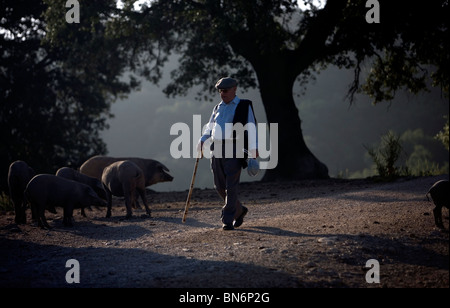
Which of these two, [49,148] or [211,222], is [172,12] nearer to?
[49,148]

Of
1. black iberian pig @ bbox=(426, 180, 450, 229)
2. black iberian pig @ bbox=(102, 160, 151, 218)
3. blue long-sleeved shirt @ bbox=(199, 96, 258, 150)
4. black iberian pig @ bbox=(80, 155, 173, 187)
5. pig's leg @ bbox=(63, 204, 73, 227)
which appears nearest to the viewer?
black iberian pig @ bbox=(426, 180, 450, 229)

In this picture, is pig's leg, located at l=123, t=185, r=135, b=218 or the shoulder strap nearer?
the shoulder strap

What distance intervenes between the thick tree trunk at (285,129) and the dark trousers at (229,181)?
986 cm

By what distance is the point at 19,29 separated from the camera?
21734 mm

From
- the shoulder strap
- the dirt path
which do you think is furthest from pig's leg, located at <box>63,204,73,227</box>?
the shoulder strap

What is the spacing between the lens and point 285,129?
57.5ft

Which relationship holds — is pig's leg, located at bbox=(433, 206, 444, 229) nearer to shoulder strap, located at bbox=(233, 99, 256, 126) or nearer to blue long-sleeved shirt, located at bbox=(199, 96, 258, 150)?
blue long-sleeved shirt, located at bbox=(199, 96, 258, 150)

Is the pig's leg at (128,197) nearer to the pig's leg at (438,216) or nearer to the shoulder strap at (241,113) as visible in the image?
the shoulder strap at (241,113)

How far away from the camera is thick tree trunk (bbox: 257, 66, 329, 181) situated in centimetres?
1709

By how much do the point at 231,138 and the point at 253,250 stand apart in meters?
1.84

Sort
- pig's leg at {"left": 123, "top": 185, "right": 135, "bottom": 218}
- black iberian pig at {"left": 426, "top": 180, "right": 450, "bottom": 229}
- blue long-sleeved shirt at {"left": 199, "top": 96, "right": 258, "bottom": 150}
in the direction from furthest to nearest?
pig's leg at {"left": 123, "top": 185, "right": 135, "bottom": 218} < blue long-sleeved shirt at {"left": 199, "top": 96, "right": 258, "bottom": 150} < black iberian pig at {"left": 426, "top": 180, "right": 450, "bottom": 229}

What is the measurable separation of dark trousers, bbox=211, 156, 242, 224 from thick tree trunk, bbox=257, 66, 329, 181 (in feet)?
32.3

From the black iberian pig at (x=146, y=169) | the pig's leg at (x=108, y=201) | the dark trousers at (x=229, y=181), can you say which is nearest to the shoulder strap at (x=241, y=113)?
the dark trousers at (x=229, y=181)
